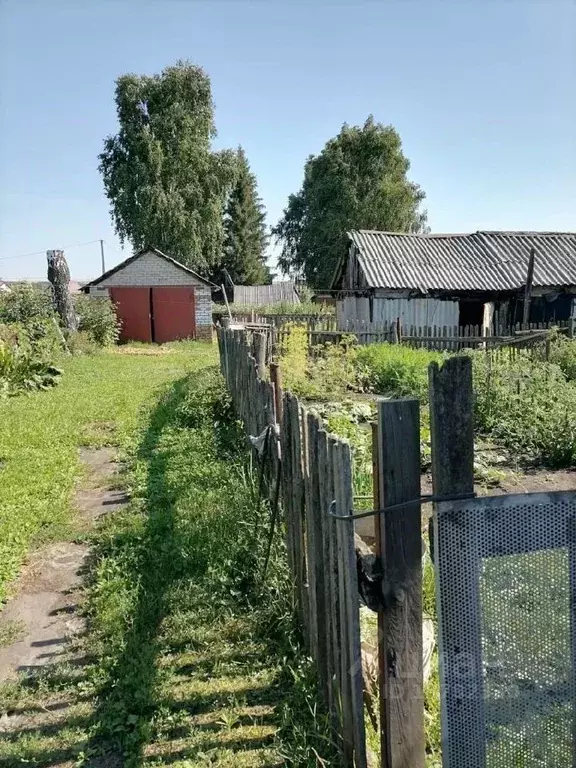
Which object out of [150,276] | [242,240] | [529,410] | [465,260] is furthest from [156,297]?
[242,240]

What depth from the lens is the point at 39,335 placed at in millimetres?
15320

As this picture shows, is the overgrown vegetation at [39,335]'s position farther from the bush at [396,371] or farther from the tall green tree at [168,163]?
the tall green tree at [168,163]

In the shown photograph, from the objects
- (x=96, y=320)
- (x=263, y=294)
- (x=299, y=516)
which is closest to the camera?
(x=299, y=516)

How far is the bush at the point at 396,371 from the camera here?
421 inches

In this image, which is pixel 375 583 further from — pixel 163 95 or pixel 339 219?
pixel 339 219

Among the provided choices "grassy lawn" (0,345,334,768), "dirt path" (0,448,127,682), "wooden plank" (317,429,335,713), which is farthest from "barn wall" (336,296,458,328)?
"wooden plank" (317,429,335,713)

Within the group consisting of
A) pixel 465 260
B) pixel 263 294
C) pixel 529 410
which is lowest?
pixel 529 410

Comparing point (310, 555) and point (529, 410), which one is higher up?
point (310, 555)

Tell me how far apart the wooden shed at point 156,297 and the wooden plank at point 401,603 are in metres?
23.2

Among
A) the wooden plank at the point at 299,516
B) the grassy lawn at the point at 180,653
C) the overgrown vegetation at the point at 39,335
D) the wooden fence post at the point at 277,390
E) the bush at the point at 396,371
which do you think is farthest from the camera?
the overgrown vegetation at the point at 39,335

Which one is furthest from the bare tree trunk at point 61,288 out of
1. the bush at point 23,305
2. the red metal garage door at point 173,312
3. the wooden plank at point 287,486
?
the wooden plank at point 287,486

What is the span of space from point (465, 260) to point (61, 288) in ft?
49.6

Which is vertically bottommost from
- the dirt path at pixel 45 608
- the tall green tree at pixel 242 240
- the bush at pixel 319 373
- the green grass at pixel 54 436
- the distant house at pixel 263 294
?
the dirt path at pixel 45 608

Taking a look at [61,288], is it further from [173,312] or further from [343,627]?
[343,627]
